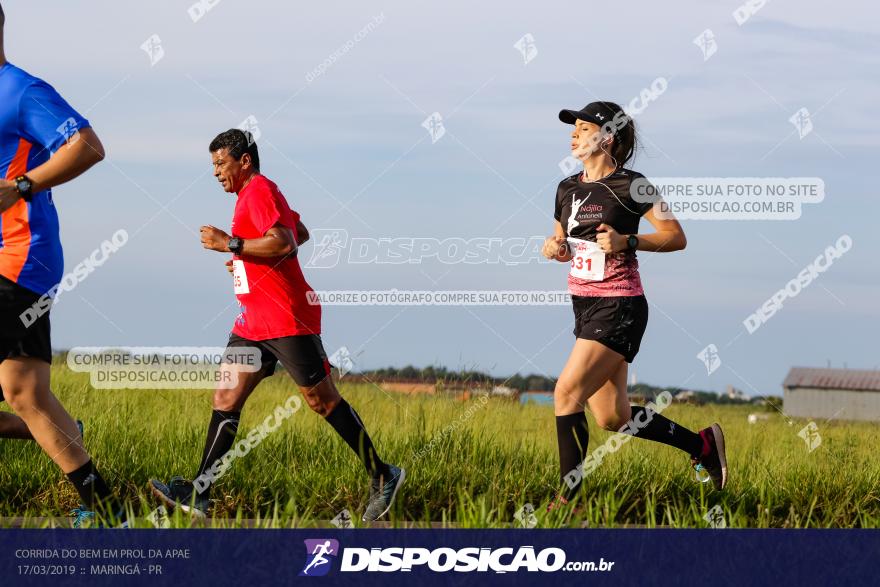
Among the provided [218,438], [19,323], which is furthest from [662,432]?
[19,323]

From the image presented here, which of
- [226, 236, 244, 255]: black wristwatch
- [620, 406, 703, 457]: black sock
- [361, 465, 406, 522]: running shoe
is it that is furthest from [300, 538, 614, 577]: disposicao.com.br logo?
[620, 406, 703, 457]: black sock

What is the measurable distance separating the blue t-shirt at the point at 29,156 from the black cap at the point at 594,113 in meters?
2.58

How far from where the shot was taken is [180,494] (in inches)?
250

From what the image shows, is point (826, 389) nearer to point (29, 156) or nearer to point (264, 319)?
point (264, 319)

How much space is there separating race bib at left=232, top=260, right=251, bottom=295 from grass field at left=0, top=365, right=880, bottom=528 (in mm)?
1149

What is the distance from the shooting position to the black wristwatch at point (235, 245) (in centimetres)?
609

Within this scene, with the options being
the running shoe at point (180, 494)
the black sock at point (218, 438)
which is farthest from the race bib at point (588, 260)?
the running shoe at point (180, 494)

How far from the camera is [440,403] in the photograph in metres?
7.70

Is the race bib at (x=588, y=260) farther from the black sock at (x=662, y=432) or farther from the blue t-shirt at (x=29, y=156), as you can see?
the blue t-shirt at (x=29, y=156)

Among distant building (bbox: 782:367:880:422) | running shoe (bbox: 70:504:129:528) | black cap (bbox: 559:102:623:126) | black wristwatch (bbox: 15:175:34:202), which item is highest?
black cap (bbox: 559:102:623:126)

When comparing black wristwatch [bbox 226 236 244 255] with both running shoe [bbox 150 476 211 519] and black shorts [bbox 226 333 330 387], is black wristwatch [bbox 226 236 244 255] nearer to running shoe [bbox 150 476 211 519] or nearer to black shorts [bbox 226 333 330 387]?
black shorts [bbox 226 333 330 387]

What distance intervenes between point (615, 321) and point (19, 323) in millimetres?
3082

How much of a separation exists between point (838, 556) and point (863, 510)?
1.63 metres

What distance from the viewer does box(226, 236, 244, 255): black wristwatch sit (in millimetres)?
6086
